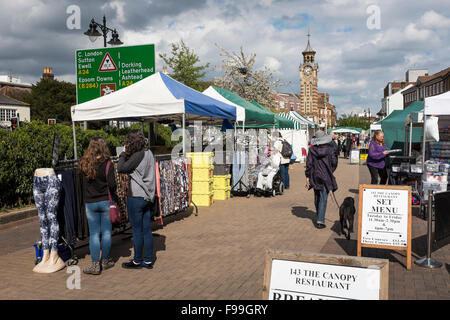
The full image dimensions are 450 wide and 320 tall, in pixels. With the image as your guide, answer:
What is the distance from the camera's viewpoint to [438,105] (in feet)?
29.1

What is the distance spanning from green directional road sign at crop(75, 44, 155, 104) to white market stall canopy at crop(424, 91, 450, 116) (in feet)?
27.8

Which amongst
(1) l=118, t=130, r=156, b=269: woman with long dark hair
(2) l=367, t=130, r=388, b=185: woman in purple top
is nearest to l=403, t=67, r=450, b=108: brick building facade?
(2) l=367, t=130, r=388, b=185: woman in purple top

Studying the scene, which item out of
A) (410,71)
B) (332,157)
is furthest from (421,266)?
(410,71)

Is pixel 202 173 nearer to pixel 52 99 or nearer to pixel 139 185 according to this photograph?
pixel 139 185

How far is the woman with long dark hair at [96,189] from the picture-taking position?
17.0ft

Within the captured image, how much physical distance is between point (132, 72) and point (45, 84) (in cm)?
4753

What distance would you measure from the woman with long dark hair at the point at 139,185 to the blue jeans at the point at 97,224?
329 mm

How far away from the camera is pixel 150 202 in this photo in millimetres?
5371

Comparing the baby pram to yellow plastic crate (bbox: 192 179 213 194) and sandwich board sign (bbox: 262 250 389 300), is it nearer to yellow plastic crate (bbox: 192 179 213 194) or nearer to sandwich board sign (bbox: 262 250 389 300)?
yellow plastic crate (bbox: 192 179 213 194)

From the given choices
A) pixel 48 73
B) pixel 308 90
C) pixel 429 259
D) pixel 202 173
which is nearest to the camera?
pixel 429 259

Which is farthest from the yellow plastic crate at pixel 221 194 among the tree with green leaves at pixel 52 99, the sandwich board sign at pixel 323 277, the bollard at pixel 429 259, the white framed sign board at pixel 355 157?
the tree with green leaves at pixel 52 99

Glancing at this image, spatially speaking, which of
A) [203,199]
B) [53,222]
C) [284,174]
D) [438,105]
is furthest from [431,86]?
[53,222]

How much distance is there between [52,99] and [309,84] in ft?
191
